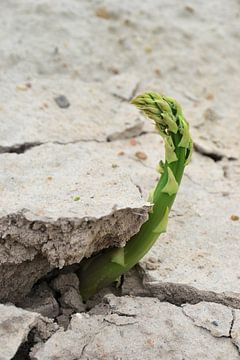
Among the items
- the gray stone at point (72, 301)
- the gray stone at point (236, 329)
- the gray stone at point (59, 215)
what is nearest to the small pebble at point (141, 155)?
the gray stone at point (59, 215)

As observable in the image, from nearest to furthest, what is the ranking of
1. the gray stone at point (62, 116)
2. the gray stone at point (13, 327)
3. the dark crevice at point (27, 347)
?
the gray stone at point (13, 327) → the dark crevice at point (27, 347) → the gray stone at point (62, 116)

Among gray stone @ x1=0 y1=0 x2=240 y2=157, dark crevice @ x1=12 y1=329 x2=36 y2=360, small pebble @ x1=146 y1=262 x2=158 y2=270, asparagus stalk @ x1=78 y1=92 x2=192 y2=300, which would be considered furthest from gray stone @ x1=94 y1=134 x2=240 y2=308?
dark crevice @ x1=12 y1=329 x2=36 y2=360

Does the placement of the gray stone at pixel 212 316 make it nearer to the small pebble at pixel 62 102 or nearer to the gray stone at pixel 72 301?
the gray stone at pixel 72 301

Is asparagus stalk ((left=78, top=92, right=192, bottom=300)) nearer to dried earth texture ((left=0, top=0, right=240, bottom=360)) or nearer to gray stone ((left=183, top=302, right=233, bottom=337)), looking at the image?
dried earth texture ((left=0, top=0, right=240, bottom=360))

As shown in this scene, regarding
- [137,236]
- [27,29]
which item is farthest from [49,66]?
[137,236]

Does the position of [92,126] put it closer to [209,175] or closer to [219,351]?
[209,175]
